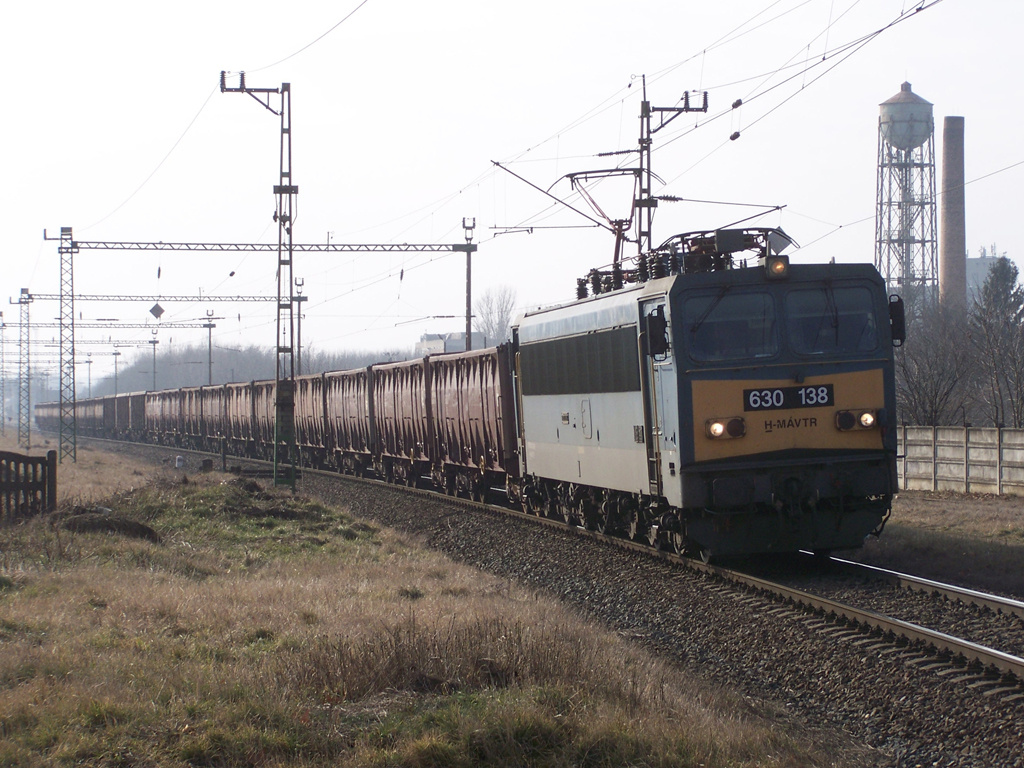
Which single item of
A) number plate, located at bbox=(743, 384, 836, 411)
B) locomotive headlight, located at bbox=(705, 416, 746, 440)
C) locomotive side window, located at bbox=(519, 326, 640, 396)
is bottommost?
locomotive headlight, located at bbox=(705, 416, 746, 440)

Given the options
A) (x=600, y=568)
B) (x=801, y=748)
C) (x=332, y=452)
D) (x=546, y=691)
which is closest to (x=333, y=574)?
(x=600, y=568)

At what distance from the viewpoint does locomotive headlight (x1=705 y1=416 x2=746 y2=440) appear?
1098 centimetres

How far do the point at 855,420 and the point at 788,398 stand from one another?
804 mm

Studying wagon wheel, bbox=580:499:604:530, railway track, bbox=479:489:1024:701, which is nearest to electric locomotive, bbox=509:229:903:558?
railway track, bbox=479:489:1024:701

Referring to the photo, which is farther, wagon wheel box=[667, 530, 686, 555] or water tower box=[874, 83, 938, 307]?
water tower box=[874, 83, 938, 307]

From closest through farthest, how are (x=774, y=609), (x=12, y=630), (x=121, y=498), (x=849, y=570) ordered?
(x=12, y=630) < (x=774, y=609) < (x=849, y=570) < (x=121, y=498)

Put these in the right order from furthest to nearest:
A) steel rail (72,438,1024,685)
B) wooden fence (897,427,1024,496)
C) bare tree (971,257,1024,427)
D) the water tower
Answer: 1. the water tower
2. bare tree (971,257,1024,427)
3. wooden fence (897,427,1024,496)
4. steel rail (72,438,1024,685)

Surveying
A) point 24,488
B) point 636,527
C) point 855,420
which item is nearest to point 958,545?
point 855,420

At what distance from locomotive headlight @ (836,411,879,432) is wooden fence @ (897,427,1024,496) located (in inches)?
458

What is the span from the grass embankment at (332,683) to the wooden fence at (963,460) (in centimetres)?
1433

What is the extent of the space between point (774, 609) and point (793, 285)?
12.1 feet

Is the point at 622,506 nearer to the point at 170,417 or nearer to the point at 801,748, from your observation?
the point at 801,748

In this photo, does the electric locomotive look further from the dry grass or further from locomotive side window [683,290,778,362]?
the dry grass

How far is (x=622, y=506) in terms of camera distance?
13.8m
